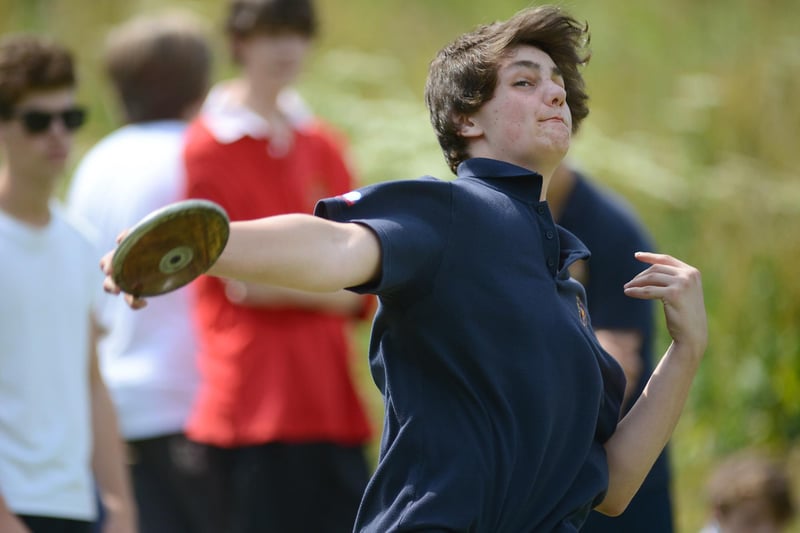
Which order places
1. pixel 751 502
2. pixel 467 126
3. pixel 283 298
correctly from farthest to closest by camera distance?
1. pixel 751 502
2. pixel 283 298
3. pixel 467 126

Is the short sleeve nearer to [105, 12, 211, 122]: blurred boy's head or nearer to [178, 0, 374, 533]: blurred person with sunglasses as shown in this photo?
[178, 0, 374, 533]: blurred person with sunglasses

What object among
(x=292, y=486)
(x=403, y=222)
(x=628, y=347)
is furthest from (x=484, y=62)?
(x=292, y=486)

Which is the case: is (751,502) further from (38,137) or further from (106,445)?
(38,137)

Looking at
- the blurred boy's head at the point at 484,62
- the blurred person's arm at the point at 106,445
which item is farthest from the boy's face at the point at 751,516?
the blurred boy's head at the point at 484,62

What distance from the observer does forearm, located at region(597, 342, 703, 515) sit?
8.44 ft

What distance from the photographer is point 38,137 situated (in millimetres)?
4176

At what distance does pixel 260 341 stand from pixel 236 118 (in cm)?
84

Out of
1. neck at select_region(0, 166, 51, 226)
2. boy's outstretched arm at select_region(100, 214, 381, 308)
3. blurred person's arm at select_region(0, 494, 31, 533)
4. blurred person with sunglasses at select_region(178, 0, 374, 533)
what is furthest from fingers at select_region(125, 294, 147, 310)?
blurred person with sunglasses at select_region(178, 0, 374, 533)

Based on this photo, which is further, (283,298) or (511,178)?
(283,298)

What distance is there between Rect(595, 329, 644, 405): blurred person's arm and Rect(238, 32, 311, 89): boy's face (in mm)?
1748

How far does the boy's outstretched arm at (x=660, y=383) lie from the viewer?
2.57 metres

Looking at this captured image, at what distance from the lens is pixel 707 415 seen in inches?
315

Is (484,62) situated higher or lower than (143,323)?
higher

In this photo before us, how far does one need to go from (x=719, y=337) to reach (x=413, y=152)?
2.21 meters
